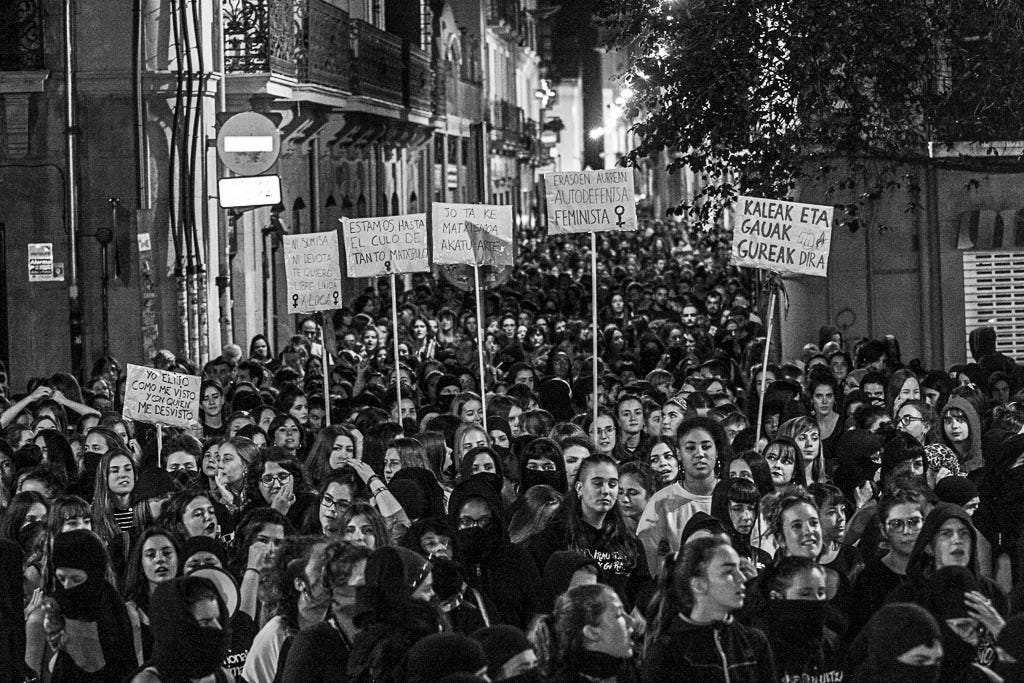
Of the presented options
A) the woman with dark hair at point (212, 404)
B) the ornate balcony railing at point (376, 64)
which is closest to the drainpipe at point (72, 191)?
the woman with dark hair at point (212, 404)

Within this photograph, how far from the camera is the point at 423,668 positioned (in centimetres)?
621

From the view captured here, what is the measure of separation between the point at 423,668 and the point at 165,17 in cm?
1824

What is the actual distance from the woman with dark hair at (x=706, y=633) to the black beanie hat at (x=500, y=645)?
459mm

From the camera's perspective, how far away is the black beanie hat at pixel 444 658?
20.3ft

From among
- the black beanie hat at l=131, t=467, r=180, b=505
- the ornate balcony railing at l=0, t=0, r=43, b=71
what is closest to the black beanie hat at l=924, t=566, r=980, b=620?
the black beanie hat at l=131, t=467, r=180, b=505

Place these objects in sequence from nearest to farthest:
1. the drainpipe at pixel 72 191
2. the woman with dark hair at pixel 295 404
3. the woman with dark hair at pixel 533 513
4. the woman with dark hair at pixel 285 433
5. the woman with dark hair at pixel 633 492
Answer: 1. the woman with dark hair at pixel 533 513
2. the woman with dark hair at pixel 633 492
3. the woman with dark hair at pixel 285 433
4. the woman with dark hair at pixel 295 404
5. the drainpipe at pixel 72 191

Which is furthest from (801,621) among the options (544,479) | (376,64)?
(376,64)

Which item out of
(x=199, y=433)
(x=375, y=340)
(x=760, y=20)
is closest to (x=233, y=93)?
(x=375, y=340)

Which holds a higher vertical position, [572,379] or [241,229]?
[241,229]

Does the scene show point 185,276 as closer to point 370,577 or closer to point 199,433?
point 199,433

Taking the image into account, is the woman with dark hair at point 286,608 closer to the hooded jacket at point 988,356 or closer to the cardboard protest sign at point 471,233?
the cardboard protest sign at point 471,233

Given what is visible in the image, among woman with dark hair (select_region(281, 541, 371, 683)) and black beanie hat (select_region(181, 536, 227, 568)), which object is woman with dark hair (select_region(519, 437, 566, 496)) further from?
woman with dark hair (select_region(281, 541, 371, 683))

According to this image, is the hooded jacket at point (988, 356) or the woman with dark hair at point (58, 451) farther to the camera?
the hooded jacket at point (988, 356)

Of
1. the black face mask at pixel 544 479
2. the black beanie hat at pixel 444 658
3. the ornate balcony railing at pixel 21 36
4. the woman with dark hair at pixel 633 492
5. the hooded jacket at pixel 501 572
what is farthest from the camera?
the ornate balcony railing at pixel 21 36
